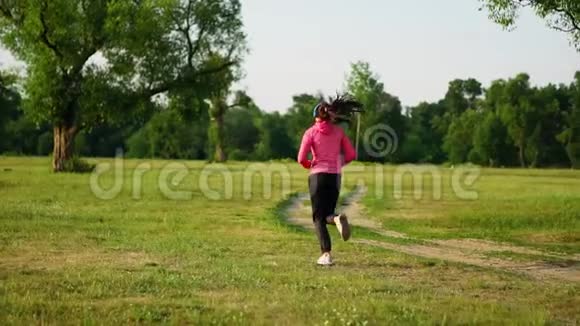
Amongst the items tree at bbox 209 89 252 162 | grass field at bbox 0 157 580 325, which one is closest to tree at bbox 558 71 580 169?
tree at bbox 209 89 252 162

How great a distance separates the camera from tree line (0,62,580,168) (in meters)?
99.2

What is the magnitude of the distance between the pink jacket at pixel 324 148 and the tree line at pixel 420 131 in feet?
235

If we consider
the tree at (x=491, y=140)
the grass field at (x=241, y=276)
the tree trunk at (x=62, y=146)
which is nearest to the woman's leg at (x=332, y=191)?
the grass field at (x=241, y=276)

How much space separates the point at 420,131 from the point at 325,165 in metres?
113

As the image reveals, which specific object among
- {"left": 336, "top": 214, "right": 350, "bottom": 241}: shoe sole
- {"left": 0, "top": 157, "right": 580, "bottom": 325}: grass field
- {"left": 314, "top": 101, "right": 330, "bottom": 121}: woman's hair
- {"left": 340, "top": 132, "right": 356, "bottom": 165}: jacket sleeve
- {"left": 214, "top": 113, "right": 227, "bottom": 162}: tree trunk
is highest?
{"left": 214, "top": 113, "right": 227, "bottom": 162}: tree trunk

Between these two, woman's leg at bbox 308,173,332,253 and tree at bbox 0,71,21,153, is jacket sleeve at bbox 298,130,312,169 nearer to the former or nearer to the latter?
woman's leg at bbox 308,173,332,253

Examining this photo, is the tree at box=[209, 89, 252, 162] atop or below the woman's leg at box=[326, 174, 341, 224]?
atop

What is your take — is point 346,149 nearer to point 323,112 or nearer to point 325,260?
point 323,112

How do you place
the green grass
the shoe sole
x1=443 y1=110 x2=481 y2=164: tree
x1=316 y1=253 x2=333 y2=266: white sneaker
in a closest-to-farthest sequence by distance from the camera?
the shoe sole, x1=316 y1=253 x2=333 y2=266: white sneaker, the green grass, x1=443 y1=110 x2=481 y2=164: tree

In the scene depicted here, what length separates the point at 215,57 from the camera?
5175 cm

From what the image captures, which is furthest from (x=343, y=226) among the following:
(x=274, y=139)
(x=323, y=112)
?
(x=274, y=139)

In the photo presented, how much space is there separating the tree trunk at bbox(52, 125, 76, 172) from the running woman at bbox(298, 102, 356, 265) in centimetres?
3781

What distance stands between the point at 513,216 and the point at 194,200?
11.2 m

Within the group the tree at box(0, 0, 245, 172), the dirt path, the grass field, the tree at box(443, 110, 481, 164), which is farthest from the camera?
the tree at box(443, 110, 481, 164)
